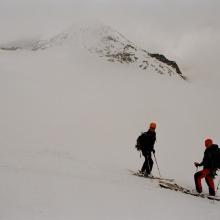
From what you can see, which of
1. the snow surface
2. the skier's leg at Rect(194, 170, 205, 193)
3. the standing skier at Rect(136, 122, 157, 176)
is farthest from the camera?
the standing skier at Rect(136, 122, 157, 176)

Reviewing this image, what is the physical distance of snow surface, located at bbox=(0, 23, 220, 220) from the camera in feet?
30.5

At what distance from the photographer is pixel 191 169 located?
900 inches

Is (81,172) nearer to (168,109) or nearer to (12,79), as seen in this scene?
(12,79)

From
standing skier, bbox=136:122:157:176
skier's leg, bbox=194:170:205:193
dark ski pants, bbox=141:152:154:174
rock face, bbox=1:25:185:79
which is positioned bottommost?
skier's leg, bbox=194:170:205:193

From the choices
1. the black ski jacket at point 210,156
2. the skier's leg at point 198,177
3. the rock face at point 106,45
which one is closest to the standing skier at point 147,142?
the skier's leg at point 198,177

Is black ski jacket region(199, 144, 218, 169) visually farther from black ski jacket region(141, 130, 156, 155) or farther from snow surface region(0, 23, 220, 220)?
black ski jacket region(141, 130, 156, 155)

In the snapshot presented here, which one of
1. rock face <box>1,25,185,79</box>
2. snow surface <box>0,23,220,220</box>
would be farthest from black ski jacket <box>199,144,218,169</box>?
rock face <box>1,25,185,79</box>

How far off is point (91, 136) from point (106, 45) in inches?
1774

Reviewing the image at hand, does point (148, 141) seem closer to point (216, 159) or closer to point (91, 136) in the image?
point (216, 159)

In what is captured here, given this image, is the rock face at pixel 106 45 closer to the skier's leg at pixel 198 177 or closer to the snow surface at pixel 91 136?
the snow surface at pixel 91 136

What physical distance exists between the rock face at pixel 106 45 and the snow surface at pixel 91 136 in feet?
8.20

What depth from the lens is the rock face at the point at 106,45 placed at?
208ft

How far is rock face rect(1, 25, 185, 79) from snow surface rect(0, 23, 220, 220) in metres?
2.50

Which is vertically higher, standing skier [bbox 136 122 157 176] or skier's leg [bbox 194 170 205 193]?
standing skier [bbox 136 122 157 176]
